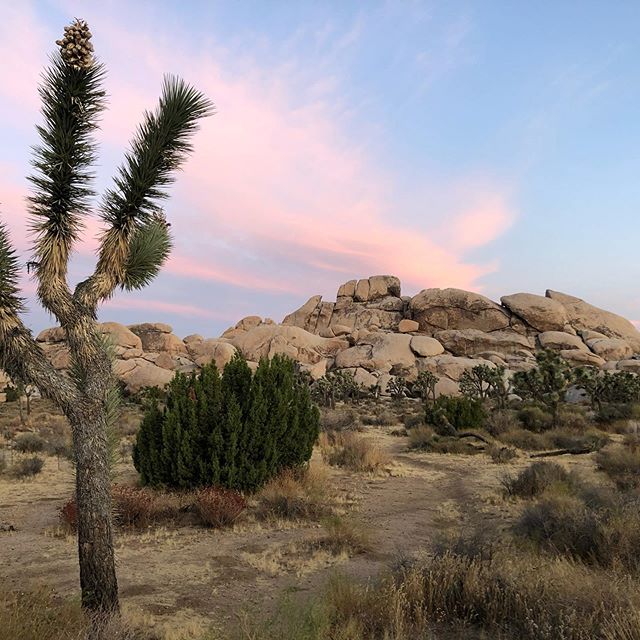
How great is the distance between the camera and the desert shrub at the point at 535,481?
10.8 metres

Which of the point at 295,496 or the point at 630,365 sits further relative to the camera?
the point at 630,365

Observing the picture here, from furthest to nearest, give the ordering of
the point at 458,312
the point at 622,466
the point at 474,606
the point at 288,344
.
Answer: the point at 458,312, the point at 288,344, the point at 622,466, the point at 474,606

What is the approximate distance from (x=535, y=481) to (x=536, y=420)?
14661mm

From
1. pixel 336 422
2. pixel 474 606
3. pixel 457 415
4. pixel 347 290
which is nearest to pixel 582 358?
pixel 347 290

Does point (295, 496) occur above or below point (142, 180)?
below

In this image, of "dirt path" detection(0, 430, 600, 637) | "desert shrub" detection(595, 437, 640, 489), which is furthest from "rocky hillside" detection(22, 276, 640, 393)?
"dirt path" detection(0, 430, 600, 637)

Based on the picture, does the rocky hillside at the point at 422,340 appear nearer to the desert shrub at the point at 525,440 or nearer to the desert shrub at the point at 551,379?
the desert shrub at the point at 551,379

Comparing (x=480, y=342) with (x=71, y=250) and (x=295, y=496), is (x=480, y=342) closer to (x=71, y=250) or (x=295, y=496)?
(x=295, y=496)

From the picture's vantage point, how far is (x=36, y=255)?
193 inches

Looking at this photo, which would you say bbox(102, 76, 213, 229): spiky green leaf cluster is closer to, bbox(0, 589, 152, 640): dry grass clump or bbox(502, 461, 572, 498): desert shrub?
bbox(0, 589, 152, 640): dry grass clump

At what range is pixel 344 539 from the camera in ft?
25.2

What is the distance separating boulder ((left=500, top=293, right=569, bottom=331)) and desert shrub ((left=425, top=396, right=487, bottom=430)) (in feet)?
177

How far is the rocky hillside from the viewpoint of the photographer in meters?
62.6

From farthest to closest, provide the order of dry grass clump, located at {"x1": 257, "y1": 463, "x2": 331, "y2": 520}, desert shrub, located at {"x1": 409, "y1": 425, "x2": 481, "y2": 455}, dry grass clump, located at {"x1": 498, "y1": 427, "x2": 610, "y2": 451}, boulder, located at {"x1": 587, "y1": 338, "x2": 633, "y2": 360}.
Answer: boulder, located at {"x1": 587, "y1": 338, "x2": 633, "y2": 360} → desert shrub, located at {"x1": 409, "y1": 425, "x2": 481, "y2": 455} → dry grass clump, located at {"x1": 498, "y1": 427, "x2": 610, "y2": 451} → dry grass clump, located at {"x1": 257, "y1": 463, "x2": 331, "y2": 520}
